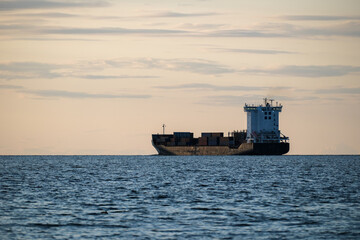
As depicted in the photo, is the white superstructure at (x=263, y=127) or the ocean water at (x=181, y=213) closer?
the ocean water at (x=181, y=213)

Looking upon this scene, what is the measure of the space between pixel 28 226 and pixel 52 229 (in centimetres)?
158

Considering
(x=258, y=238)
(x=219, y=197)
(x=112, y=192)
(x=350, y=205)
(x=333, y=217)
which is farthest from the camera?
(x=112, y=192)

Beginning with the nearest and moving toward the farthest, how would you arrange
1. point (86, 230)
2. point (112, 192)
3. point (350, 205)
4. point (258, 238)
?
point (258, 238)
point (86, 230)
point (350, 205)
point (112, 192)

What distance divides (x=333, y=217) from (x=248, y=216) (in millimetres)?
4446

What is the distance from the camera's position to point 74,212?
37312 mm

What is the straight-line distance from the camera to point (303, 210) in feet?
124

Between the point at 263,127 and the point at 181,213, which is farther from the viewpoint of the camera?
the point at 263,127

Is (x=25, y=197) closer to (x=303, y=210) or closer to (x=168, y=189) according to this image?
(x=168, y=189)

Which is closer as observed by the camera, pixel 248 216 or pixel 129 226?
pixel 129 226

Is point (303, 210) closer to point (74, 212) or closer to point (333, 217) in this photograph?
point (333, 217)

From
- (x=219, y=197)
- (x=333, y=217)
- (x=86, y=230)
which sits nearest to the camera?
(x=86, y=230)

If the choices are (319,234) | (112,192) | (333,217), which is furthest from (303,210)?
(112,192)

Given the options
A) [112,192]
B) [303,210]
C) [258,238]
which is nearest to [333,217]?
[303,210]

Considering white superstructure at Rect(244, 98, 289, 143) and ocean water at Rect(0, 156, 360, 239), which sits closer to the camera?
ocean water at Rect(0, 156, 360, 239)
